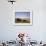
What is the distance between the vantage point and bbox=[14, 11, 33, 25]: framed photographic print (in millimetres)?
4551

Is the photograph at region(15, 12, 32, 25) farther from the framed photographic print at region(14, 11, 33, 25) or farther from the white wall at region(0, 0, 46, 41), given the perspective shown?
the white wall at region(0, 0, 46, 41)

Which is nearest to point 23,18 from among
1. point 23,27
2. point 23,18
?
point 23,18

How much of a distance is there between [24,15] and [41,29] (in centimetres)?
78

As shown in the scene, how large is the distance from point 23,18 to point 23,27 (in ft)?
1.05

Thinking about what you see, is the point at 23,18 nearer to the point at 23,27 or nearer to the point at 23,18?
the point at 23,18

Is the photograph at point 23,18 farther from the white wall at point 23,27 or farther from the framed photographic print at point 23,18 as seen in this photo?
the white wall at point 23,27

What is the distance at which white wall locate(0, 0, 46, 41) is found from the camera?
4.56 metres

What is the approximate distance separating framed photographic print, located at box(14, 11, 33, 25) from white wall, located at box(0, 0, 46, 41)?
0.14 meters

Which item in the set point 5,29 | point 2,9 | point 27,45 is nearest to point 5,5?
point 2,9

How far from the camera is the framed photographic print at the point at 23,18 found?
455cm

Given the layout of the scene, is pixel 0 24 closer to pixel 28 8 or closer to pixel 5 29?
pixel 5 29

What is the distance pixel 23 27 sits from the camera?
458cm

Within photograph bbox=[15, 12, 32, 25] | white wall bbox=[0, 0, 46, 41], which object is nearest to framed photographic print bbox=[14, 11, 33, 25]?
photograph bbox=[15, 12, 32, 25]

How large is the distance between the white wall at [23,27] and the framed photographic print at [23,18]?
0.14 meters
